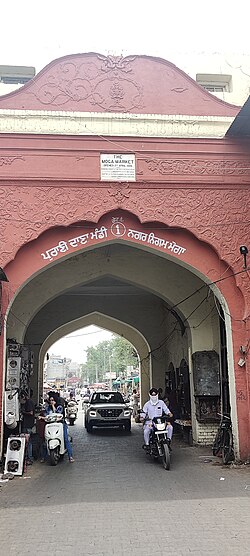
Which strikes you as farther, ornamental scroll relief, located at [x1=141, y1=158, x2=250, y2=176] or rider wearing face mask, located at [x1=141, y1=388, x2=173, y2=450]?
ornamental scroll relief, located at [x1=141, y1=158, x2=250, y2=176]

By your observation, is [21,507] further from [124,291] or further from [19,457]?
[124,291]

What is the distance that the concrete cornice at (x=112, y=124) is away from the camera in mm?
9328

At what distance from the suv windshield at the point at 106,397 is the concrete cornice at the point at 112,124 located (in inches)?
339

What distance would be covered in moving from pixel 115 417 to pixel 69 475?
6.58m

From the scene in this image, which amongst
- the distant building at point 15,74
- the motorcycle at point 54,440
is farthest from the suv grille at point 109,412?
the distant building at point 15,74

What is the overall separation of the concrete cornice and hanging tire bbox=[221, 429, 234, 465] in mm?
5128

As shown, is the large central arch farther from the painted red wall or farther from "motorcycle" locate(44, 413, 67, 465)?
the painted red wall

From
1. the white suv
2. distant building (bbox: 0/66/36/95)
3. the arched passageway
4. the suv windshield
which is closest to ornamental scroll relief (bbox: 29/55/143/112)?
the arched passageway

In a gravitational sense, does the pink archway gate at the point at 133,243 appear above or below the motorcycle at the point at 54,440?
above

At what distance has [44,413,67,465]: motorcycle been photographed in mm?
8750

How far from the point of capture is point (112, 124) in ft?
31.0

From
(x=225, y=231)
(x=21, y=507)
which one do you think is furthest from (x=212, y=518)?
(x=225, y=231)

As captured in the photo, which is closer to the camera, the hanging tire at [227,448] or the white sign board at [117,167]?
the hanging tire at [227,448]

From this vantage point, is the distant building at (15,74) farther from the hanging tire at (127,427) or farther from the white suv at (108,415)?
the hanging tire at (127,427)
